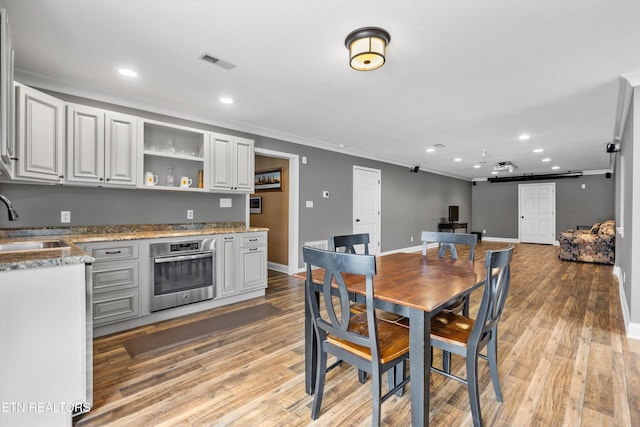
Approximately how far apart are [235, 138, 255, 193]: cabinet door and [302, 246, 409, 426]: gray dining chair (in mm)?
2611

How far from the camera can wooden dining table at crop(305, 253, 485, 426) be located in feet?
4.66

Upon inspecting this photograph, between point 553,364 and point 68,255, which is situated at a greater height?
point 68,255

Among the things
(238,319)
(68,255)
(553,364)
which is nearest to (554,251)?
(553,364)

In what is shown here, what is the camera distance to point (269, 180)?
573 centimetres

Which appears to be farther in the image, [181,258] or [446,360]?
[181,258]

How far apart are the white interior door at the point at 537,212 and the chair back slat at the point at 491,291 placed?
33.3 ft

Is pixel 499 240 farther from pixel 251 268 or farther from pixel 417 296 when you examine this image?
pixel 417 296

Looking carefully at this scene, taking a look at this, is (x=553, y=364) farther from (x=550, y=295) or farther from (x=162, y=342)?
(x=162, y=342)

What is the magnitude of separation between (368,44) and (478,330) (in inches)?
72.4

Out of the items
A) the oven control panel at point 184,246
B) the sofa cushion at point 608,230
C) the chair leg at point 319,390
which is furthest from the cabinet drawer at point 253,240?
the sofa cushion at point 608,230

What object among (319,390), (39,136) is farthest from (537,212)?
(39,136)

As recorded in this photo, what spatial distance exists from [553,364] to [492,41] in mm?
2425

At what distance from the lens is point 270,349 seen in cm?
254

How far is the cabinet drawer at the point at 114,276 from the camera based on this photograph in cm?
273
